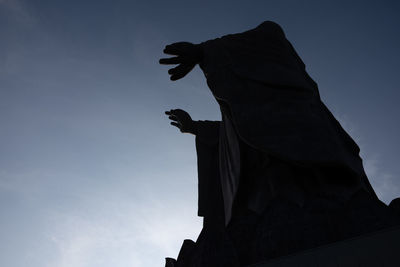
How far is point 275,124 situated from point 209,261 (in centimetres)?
146

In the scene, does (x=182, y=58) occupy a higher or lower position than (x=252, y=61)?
higher

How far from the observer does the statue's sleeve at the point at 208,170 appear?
14.5 ft

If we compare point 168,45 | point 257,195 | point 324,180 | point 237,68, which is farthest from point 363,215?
point 168,45

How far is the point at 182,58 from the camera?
4.50 m

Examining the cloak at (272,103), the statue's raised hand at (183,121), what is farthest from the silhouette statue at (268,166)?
the statue's raised hand at (183,121)

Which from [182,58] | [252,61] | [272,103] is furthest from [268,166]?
[182,58]

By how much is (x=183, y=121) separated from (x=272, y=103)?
5.69 feet

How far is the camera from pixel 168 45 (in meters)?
4.40

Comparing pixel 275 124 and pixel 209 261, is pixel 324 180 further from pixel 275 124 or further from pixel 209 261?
pixel 209 261

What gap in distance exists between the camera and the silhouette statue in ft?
9.87

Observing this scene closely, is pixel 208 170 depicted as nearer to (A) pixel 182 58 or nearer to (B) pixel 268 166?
(B) pixel 268 166

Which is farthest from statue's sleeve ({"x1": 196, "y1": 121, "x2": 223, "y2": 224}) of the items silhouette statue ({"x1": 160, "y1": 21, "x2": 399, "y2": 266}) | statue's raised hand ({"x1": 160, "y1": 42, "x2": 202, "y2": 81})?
statue's raised hand ({"x1": 160, "y1": 42, "x2": 202, "y2": 81})

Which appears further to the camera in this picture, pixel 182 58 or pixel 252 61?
pixel 182 58

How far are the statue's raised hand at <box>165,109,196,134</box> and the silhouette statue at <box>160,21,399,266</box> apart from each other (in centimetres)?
39
